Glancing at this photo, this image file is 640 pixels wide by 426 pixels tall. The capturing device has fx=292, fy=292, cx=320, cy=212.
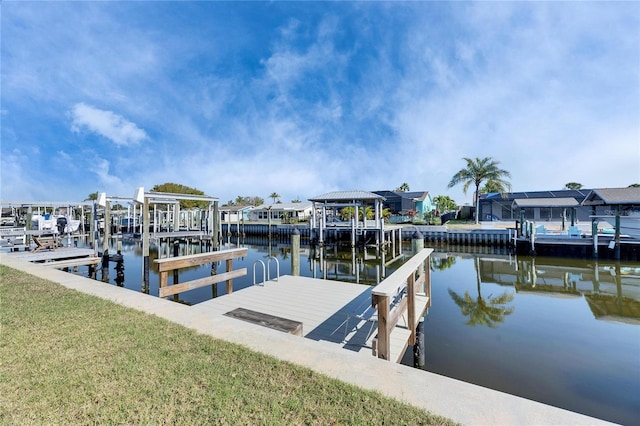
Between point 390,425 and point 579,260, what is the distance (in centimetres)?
1932

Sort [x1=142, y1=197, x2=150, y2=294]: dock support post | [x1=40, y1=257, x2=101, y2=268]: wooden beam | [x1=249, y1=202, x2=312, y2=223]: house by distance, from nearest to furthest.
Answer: [x1=142, y1=197, x2=150, y2=294]: dock support post, [x1=40, y1=257, x2=101, y2=268]: wooden beam, [x1=249, y1=202, x2=312, y2=223]: house

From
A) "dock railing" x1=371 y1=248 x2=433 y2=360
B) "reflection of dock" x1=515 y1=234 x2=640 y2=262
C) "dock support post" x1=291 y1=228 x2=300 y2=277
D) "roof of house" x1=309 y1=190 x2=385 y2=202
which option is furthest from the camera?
"roof of house" x1=309 y1=190 x2=385 y2=202

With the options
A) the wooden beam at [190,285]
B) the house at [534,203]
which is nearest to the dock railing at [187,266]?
the wooden beam at [190,285]

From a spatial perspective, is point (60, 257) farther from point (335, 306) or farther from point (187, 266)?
point (335, 306)

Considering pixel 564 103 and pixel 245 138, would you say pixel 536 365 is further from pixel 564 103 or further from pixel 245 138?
pixel 245 138

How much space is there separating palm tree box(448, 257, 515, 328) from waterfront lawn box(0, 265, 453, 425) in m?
5.95

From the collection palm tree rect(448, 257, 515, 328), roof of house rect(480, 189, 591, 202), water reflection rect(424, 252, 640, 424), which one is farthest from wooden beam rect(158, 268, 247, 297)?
roof of house rect(480, 189, 591, 202)

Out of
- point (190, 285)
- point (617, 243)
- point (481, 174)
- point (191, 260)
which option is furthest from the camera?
point (481, 174)

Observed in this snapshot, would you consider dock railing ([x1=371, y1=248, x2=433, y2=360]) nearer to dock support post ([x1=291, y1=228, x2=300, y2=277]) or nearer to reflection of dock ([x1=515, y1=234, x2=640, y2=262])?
dock support post ([x1=291, y1=228, x2=300, y2=277])

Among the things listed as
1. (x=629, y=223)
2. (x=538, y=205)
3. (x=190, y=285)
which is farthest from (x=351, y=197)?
(x=538, y=205)

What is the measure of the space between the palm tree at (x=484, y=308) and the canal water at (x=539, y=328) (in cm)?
3

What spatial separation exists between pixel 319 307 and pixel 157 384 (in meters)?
3.52

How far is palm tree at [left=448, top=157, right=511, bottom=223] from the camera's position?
32.4m

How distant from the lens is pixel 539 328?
6.59 meters
